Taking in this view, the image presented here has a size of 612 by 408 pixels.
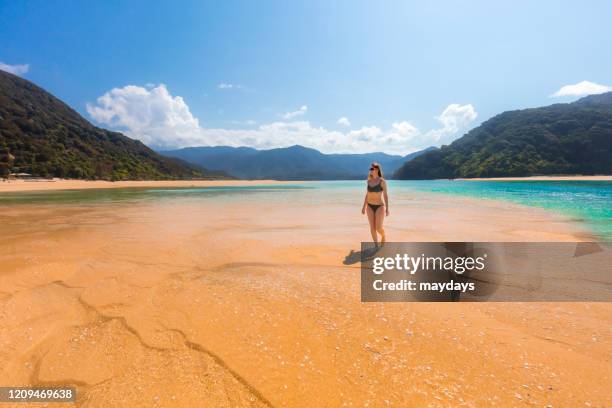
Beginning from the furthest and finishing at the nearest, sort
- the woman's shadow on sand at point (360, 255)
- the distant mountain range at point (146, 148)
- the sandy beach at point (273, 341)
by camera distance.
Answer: the distant mountain range at point (146, 148) → the woman's shadow on sand at point (360, 255) → the sandy beach at point (273, 341)

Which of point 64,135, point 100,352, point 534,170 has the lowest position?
point 100,352

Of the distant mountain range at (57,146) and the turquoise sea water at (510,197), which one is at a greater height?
the distant mountain range at (57,146)

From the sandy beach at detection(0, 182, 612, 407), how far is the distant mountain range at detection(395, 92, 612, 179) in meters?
126

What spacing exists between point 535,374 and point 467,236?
708 centimetres

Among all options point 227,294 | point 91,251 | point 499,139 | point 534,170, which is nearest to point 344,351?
point 227,294

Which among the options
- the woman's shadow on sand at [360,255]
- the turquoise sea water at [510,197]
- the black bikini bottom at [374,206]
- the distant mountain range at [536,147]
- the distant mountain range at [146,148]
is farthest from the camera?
the distant mountain range at [536,147]

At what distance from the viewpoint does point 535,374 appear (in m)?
2.71

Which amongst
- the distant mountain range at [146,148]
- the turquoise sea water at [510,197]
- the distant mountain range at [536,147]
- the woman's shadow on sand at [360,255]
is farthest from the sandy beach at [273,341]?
the distant mountain range at [536,147]

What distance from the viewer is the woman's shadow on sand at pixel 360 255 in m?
6.60

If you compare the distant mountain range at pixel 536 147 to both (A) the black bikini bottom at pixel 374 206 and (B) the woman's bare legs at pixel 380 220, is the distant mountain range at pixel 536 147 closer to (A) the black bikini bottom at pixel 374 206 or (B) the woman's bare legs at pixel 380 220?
(B) the woman's bare legs at pixel 380 220

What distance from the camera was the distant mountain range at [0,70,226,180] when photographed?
62.3 m

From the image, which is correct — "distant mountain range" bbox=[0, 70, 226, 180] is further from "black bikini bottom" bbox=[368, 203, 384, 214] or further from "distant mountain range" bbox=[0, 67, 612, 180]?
"black bikini bottom" bbox=[368, 203, 384, 214]

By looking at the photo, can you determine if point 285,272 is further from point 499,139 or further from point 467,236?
point 499,139

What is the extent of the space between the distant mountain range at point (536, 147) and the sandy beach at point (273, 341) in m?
126
